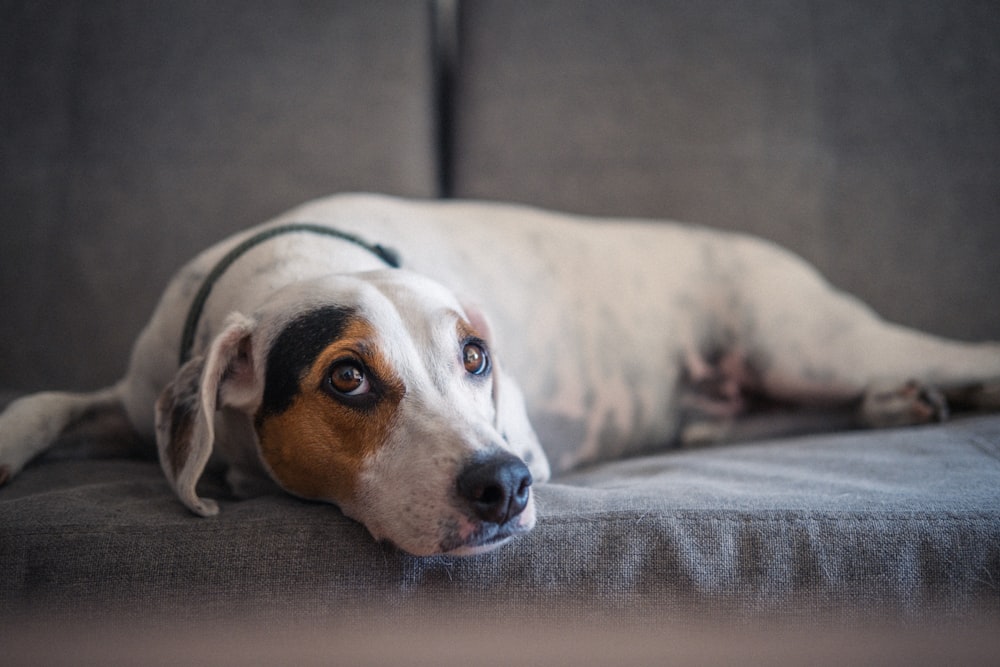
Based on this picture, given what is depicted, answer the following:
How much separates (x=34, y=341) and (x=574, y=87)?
2.14 metres

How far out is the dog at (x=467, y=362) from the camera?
1235 millimetres

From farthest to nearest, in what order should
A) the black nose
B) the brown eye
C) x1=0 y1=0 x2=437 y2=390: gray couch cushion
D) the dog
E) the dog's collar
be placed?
1. x1=0 y1=0 x2=437 y2=390: gray couch cushion
2. the dog's collar
3. the brown eye
4. the dog
5. the black nose

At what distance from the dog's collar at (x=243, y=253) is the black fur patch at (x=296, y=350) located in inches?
15.7

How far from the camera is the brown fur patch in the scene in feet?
4.12

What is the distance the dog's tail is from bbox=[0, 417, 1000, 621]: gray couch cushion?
412 millimetres

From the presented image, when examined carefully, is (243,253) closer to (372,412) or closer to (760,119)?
(372,412)

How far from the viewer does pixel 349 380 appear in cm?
129

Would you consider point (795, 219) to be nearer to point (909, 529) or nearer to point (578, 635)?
point (909, 529)

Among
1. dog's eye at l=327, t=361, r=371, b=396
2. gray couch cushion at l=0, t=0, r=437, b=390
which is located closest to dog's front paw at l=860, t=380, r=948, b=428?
dog's eye at l=327, t=361, r=371, b=396

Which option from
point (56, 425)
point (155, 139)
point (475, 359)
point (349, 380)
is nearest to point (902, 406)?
point (475, 359)

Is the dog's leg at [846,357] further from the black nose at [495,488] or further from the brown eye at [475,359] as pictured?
the black nose at [495,488]

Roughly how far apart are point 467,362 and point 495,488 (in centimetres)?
40

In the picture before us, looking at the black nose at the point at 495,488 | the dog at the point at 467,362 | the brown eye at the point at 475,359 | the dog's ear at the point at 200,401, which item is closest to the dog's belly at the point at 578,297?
the dog at the point at 467,362

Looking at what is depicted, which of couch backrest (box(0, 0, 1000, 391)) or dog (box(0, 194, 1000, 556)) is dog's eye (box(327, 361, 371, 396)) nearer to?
dog (box(0, 194, 1000, 556))
